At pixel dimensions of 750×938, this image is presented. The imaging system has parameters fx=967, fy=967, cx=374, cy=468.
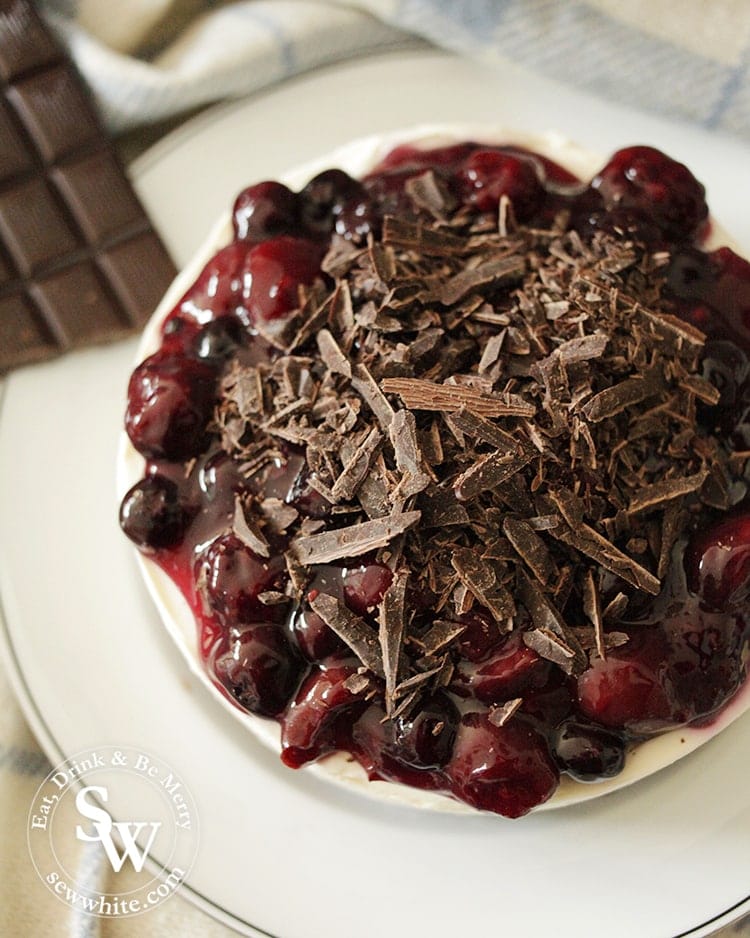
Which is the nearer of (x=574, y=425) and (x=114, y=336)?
(x=574, y=425)

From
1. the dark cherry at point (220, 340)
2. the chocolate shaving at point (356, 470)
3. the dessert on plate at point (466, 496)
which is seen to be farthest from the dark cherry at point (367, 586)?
the dark cherry at point (220, 340)

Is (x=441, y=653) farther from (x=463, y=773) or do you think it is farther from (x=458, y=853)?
(x=458, y=853)

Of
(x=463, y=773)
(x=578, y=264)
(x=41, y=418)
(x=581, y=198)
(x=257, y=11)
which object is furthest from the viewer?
(x=257, y=11)

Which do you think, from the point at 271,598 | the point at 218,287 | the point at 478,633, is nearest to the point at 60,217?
the point at 218,287

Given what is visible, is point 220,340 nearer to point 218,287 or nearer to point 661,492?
point 218,287

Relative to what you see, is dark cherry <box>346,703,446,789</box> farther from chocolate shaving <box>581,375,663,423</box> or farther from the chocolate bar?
the chocolate bar

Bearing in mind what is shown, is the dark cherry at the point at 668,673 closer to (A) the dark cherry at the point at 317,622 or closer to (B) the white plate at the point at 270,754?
(B) the white plate at the point at 270,754

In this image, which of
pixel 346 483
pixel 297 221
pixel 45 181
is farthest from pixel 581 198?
pixel 45 181
